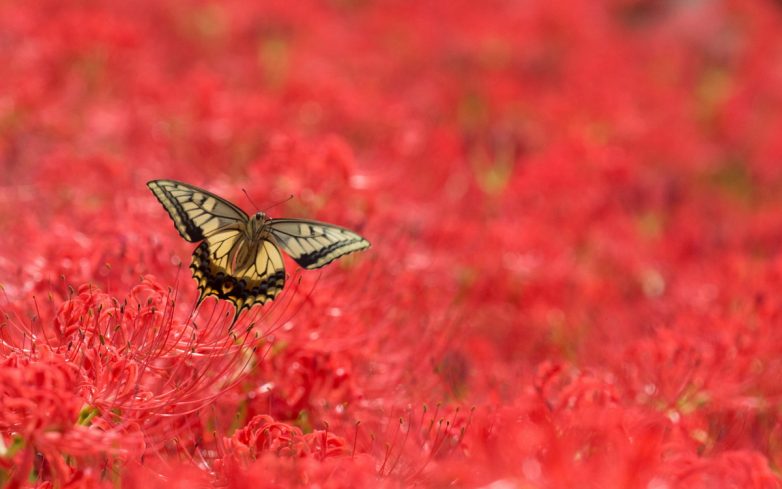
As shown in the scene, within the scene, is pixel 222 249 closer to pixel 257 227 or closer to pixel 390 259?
pixel 257 227

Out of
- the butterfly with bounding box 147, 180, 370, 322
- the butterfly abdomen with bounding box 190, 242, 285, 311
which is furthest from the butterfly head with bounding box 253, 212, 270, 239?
the butterfly abdomen with bounding box 190, 242, 285, 311

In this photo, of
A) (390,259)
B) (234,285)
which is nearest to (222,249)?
(234,285)

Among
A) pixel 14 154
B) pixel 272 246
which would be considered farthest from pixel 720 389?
pixel 14 154

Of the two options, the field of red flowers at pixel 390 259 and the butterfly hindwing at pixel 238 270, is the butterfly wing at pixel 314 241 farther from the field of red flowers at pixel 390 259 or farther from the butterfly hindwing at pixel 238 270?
the field of red flowers at pixel 390 259

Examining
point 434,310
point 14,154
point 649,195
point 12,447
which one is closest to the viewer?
point 12,447

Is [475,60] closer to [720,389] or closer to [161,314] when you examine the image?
[720,389]

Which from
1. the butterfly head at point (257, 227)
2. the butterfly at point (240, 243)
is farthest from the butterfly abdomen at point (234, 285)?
the butterfly head at point (257, 227)
